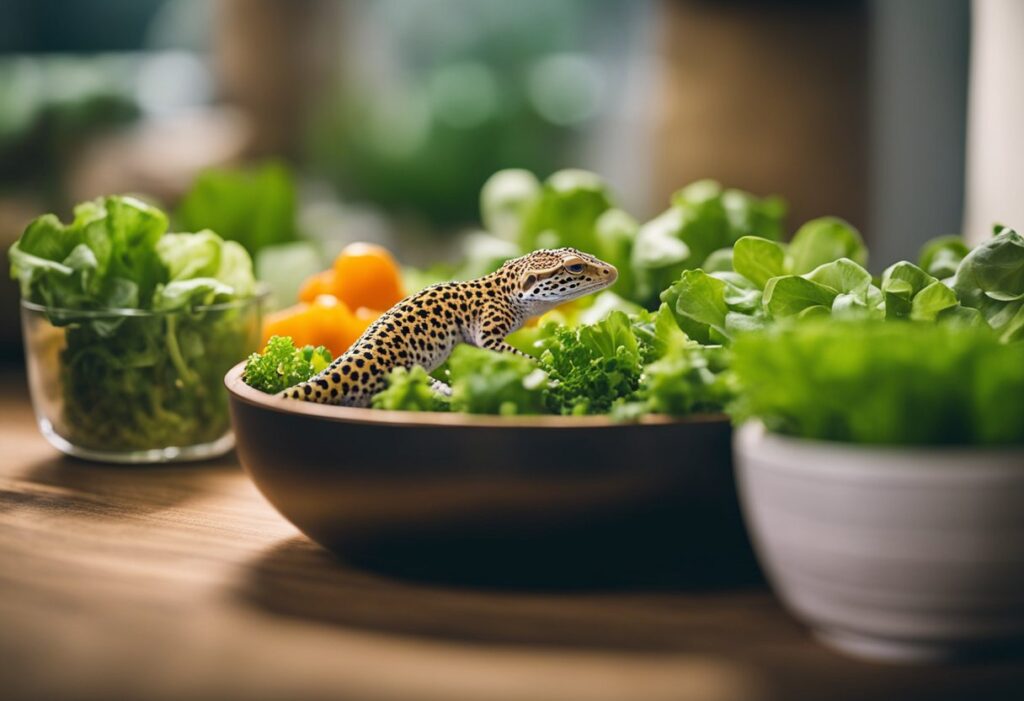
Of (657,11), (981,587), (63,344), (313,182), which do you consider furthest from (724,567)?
(313,182)

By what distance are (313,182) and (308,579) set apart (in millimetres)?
5494

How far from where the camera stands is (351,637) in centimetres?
84

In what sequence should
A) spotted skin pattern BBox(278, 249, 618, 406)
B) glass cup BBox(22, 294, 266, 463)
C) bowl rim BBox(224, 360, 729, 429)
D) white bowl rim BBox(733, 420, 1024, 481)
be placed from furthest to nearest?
1. glass cup BBox(22, 294, 266, 463)
2. spotted skin pattern BBox(278, 249, 618, 406)
3. bowl rim BBox(224, 360, 729, 429)
4. white bowl rim BBox(733, 420, 1024, 481)

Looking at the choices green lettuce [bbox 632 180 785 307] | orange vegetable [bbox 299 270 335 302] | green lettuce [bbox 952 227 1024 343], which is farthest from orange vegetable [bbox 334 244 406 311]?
green lettuce [bbox 952 227 1024 343]

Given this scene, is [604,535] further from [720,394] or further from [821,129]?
[821,129]

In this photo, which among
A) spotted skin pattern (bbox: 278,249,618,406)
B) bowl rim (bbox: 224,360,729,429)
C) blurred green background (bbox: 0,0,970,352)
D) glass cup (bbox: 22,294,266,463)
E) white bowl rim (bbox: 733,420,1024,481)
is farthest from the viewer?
blurred green background (bbox: 0,0,970,352)

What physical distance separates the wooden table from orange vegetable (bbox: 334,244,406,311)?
435mm

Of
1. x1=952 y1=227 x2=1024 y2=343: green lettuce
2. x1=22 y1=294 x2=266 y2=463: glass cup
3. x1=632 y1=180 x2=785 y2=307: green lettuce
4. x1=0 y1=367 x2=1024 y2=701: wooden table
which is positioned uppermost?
x1=952 y1=227 x2=1024 y2=343: green lettuce

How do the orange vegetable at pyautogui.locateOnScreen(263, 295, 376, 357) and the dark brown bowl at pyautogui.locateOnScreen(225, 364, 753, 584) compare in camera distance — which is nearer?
the dark brown bowl at pyautogui.locateOnScreen(225, 364, 753, 584)

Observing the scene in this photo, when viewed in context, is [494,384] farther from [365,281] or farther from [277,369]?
[365,281]

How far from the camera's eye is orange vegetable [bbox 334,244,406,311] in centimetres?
146

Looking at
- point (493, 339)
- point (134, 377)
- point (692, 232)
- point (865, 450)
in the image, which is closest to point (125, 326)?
point (134, 377)

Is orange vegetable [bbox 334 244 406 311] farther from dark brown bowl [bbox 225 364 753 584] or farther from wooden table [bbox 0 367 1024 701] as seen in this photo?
dark brown bowl [bbox 225 364 753 584]

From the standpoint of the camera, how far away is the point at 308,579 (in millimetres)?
957
